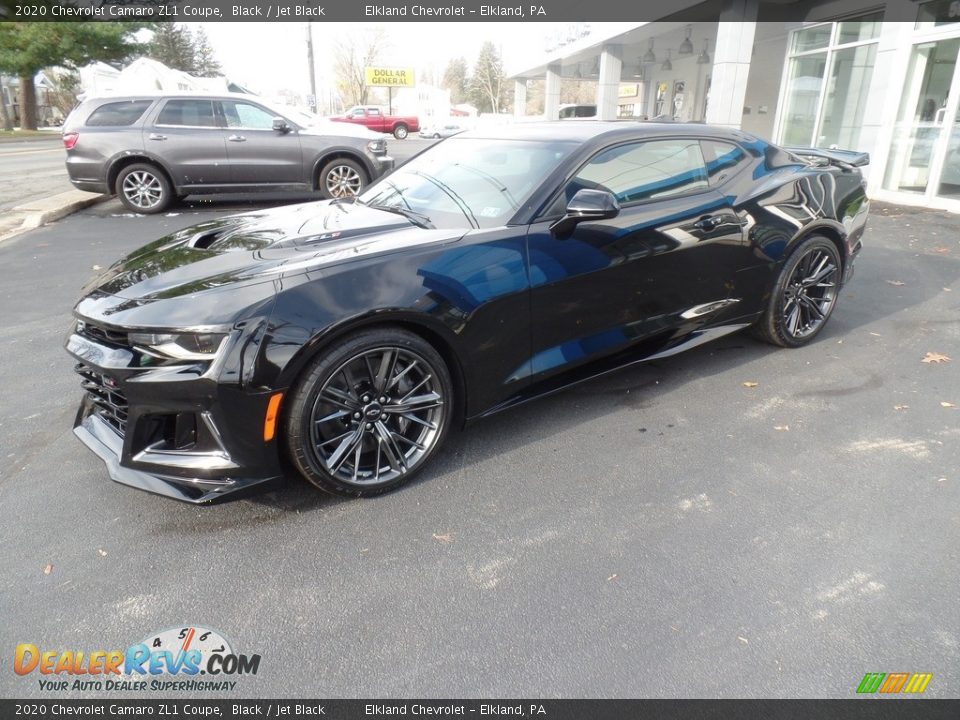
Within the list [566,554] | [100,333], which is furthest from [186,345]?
[566,554]

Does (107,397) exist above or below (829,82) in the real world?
below

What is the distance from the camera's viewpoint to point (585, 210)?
9.73 ft

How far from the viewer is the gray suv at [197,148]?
9.20 meters

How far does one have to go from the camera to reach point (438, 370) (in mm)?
2809

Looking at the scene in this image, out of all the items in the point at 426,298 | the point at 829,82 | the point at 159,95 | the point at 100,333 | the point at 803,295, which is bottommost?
the point at 803,295

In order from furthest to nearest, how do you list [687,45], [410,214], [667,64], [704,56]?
[667,64] < [704,56] < [687,45] < [410,214]

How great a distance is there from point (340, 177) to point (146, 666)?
362 inches

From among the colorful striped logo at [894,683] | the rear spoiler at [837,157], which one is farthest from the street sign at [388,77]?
the colorful striped logo at [894,683]

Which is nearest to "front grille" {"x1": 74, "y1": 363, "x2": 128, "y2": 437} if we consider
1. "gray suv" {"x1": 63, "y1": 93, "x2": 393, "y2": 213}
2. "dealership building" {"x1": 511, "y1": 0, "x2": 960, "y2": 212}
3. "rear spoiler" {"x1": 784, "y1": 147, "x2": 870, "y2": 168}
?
"rear spoiler" {"x1": 784, "y1": 147, "x2": 870, "y2": 168}

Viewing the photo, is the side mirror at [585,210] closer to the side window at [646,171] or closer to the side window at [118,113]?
the side window at [646,171]

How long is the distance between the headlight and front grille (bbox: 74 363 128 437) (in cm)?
25

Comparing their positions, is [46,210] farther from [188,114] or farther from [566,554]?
[566,554]

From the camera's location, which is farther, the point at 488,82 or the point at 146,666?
the point at 488,82

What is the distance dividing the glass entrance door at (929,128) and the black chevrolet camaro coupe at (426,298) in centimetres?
761
